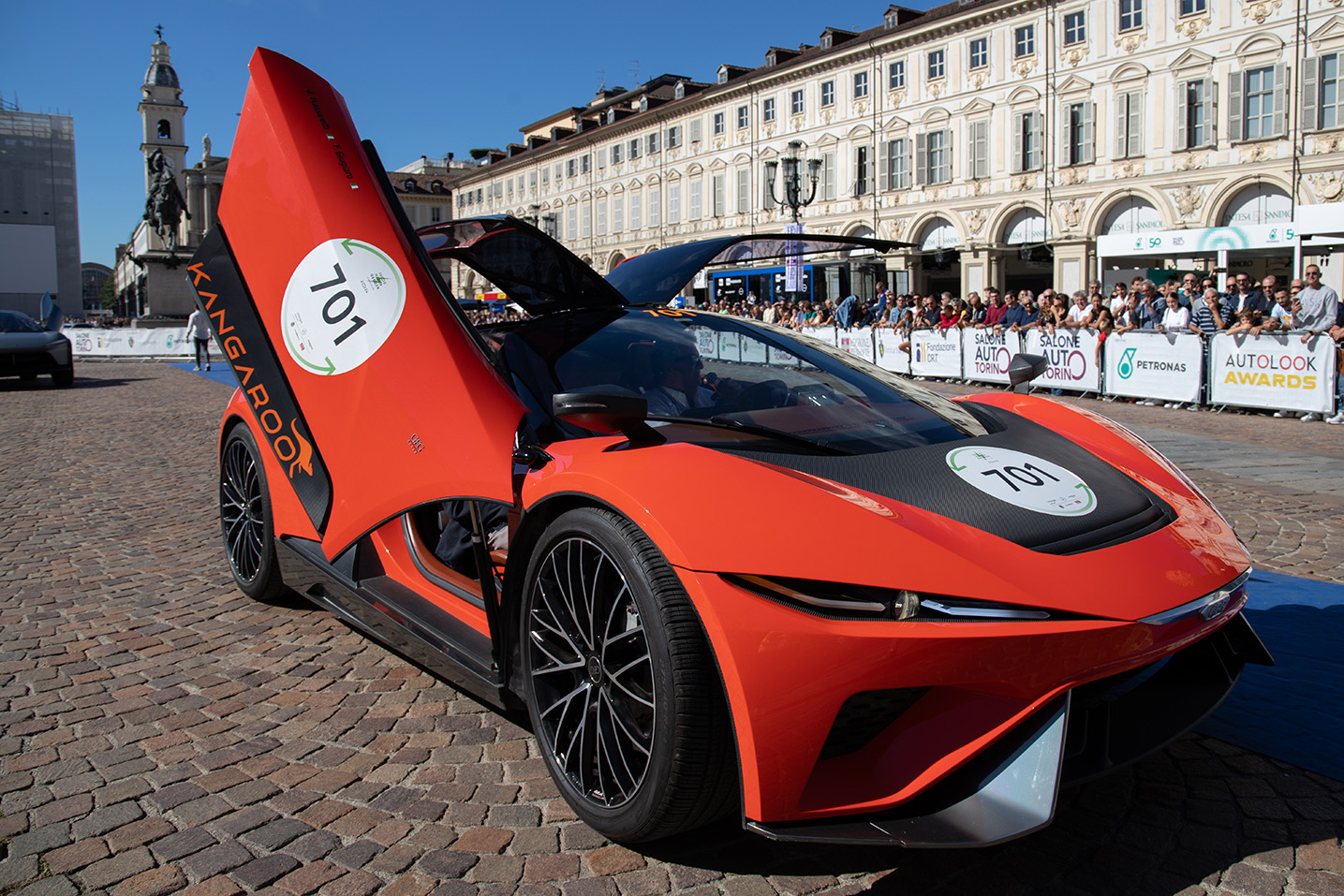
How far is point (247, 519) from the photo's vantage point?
420 cm

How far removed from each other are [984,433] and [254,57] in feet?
9.28

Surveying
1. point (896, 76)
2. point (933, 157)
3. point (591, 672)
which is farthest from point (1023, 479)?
point (896, 76)

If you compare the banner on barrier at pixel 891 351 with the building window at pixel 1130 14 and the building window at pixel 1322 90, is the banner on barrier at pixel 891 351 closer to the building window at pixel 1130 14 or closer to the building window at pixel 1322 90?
the building window at pixel 1322 90

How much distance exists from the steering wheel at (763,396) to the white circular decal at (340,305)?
42.8 inches

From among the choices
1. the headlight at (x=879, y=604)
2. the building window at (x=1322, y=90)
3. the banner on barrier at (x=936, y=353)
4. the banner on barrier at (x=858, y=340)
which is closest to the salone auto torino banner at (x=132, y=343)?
the banner on barrier at (x=858, y=340)

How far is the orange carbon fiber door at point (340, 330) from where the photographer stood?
2773 millimetres

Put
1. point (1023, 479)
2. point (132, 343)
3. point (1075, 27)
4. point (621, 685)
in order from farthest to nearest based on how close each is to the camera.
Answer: point (1075, 27)
point (132, 343)
point (1023, 479)
point (621, 685)

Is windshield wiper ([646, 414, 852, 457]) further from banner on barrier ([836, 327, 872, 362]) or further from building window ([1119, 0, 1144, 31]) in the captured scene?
building window ([1119, 0, 1144, 31])

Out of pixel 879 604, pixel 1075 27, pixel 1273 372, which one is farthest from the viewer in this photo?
pixel 1075 27

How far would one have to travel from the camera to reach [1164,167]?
3306cm

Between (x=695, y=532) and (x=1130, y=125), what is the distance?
1489 inches

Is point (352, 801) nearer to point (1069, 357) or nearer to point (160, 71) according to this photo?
point (1069, 357)

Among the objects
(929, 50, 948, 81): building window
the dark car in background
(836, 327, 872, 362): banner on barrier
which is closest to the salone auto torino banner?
the dark car in background

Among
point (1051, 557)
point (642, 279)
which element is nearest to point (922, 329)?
point (642, 279)
